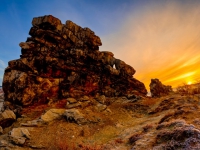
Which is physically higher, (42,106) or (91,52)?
(91,52)

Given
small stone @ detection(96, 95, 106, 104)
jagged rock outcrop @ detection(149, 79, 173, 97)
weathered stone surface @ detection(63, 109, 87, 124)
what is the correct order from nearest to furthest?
1. weathered stone surface @ detection(63, 109, 87, 124)
2. small stone @ detection(96, 95, 106, 104)
3. jagged rock outcrop @ detection(149, 79, 173, 97)

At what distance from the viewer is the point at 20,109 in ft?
90.5

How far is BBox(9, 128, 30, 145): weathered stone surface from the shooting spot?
675 inches

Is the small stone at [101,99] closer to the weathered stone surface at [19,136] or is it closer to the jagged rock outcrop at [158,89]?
the weathered stone surface at [19,136]

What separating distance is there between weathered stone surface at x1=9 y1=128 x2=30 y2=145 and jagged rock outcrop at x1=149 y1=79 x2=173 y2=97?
35.0 metres

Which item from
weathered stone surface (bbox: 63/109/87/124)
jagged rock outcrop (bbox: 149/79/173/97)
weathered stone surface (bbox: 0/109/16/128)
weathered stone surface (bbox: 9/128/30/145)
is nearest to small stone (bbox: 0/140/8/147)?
weathered stone surface (bbox: 9/128/30/145)

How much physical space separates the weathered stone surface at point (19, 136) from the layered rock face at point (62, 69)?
10.3m

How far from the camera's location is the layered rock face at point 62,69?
29875 mm

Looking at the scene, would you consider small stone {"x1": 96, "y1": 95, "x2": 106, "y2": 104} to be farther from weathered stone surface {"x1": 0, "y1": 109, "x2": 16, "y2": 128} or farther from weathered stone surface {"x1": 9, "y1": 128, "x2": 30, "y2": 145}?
weathered stone surface {"x1": 9, "y1": 128, "x2": 30, "y2": 145}

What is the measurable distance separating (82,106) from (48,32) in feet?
59.0

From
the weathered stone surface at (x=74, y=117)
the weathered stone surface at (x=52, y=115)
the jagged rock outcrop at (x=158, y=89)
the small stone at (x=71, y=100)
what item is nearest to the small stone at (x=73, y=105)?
the small stone at (x=71, y=100)

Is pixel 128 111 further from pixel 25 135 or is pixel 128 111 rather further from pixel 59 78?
pixel 25 135

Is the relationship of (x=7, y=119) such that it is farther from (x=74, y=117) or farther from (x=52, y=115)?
(x=74, y=117)

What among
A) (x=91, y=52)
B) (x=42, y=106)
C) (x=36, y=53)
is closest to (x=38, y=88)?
(x=42, y=106)
